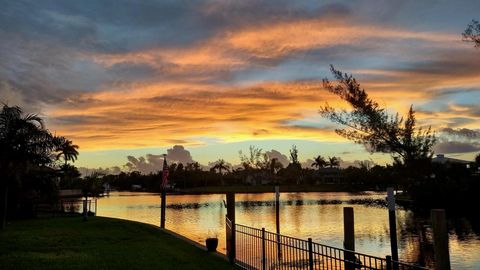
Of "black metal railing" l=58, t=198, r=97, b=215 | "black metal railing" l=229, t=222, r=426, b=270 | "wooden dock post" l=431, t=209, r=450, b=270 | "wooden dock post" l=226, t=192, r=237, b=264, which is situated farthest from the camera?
"black metal railing" l=58, t=198, r=97, b=215

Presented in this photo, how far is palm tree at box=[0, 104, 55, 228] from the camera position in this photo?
27609mm

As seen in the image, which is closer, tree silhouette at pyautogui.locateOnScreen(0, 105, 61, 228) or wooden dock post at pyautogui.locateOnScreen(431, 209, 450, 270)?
wooden dock post at pyautogui.locateOnScreen(431, 209, 450, 270)

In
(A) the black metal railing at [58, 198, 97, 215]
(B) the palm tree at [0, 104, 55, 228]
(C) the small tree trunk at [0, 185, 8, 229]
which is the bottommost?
(A) the black metal railing at [58, 198, 97, 215]

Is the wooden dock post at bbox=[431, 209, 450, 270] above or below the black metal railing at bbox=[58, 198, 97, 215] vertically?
above

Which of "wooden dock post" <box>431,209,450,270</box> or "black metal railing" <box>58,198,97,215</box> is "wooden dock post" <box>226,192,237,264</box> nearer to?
"wooden dock post" <box>431,209,450,270</box>

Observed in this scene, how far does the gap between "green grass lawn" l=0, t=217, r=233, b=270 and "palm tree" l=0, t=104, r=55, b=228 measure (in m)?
4.49

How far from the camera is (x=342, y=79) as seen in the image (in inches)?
1609

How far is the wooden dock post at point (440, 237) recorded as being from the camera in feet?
32.0

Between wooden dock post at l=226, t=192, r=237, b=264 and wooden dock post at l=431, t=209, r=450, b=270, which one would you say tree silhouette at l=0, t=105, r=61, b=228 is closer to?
wooden dock post at l=226, t=192, r=237, b=264

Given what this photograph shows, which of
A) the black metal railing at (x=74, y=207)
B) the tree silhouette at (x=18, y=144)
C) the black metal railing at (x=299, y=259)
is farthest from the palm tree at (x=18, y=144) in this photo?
the black metal railing at (x=74, y=207)

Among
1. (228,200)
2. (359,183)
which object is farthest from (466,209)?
(359,183)

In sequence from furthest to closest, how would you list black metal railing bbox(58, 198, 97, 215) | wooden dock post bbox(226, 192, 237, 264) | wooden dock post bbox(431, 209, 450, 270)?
1. black metal railing bbox(58, 198, 97, 215)
2. wooden dock post bbox(226, 192, 237, 264)
3. wooden dock post bbox(431, 209, 450, 270)

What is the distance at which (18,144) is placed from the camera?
91.4ft

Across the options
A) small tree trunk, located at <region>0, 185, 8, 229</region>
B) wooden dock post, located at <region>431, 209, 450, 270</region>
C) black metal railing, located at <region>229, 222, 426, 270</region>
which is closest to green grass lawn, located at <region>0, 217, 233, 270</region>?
black metal railing, located at <region>229, 222, 426, 270</region>
